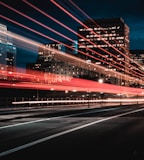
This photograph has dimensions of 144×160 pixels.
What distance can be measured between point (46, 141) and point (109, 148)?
8.64 feet

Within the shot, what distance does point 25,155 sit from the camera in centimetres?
992

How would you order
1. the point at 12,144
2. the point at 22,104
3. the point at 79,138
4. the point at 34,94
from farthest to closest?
the point at 34,94
the point at 22,104
the point at 79,138
the point at 12,144

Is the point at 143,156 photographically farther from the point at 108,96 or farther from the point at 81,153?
the point at 108,96

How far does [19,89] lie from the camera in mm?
66062

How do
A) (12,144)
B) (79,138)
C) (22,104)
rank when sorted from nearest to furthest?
(12,144) → (79,138) → (22,104)

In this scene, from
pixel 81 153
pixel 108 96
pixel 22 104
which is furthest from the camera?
pixel 108 96

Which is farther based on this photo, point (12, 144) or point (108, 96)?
point (108, 96)

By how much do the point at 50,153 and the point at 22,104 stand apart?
140ft

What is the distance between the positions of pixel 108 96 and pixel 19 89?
3884 cm

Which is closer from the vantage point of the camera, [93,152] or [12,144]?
[93,152]

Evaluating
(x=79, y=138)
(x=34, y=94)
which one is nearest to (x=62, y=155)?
(x=79, y=138)

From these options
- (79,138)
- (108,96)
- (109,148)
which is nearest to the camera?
(109,148)

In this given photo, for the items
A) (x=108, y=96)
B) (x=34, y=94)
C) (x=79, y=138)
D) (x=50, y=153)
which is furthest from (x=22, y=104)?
(x=108, y=96)

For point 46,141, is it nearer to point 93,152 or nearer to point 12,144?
point 12,144
